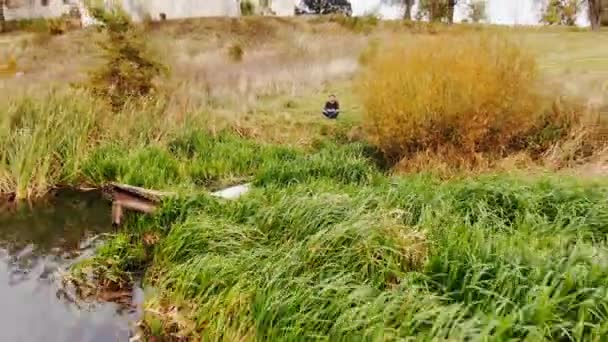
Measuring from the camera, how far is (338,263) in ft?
17.1

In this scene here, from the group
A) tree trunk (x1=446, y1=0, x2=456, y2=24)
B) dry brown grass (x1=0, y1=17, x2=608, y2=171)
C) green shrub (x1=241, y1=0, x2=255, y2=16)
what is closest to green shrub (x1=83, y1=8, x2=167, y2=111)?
dry brown grass (x1=0, y1=17, x2=608, y2=171)

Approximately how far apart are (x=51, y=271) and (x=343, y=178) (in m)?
4.18

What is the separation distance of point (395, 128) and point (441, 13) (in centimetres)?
2328

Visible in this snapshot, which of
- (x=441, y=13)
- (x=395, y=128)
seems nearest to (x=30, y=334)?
(x=395, y=128)

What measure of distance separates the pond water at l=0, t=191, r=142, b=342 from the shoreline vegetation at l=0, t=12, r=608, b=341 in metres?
0.39

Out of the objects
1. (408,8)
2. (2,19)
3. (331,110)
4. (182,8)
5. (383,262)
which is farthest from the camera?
(408,8)

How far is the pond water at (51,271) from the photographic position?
19.6 ft

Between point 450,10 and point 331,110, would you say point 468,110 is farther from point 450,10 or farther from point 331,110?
point 450,10

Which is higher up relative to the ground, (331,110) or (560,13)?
(560,13)

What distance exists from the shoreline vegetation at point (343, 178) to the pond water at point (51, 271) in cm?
39

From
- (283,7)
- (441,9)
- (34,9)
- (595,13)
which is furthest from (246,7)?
(595,13)

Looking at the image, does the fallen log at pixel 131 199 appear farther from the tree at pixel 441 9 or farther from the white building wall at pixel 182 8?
the tree at pixel 441 9

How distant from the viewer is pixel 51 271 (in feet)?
24.1

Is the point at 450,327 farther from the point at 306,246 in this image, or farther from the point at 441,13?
the point at 441,13
